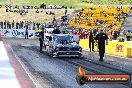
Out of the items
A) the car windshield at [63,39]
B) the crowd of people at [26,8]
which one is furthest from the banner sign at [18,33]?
the car windshield at [63,39]

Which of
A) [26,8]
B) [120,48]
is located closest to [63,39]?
[120,48]

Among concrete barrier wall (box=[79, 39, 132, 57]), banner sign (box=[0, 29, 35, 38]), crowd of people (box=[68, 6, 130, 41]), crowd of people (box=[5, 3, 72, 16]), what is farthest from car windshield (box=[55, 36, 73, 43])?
crowd of people (box=[5, 3, 72, 16])

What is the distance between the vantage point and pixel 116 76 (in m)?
6.10

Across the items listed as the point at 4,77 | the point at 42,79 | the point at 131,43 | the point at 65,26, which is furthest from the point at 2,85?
the point at 65,26

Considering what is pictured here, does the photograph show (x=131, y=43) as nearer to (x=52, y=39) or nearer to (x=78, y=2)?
(x=52, y=39)

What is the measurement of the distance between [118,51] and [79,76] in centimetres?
2609

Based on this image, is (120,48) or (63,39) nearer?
(63,39)

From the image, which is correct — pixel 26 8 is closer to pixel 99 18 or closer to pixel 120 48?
pixel 99 18

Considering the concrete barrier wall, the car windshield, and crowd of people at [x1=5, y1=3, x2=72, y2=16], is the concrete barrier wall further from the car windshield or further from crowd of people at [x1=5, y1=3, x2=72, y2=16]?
crowd of people at [x1=5, y1=3, x2=72, y2=16]

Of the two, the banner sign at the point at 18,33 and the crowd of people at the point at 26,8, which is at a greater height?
the crowd of people at the point at 26,8

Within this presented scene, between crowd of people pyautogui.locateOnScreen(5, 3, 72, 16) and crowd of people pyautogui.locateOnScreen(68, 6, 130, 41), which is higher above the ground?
crowd of people pyautogui.locateOnScreen(5, 3, 72, 16)

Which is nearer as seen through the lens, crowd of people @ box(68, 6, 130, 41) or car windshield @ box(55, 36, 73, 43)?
car windshield @ box(55, 36, 73, 43)

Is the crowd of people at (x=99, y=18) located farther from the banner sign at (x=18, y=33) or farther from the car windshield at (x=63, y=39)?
the car windshield at (x=63, y=39)

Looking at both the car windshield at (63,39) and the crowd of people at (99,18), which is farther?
the crowd of people at (99,18)
